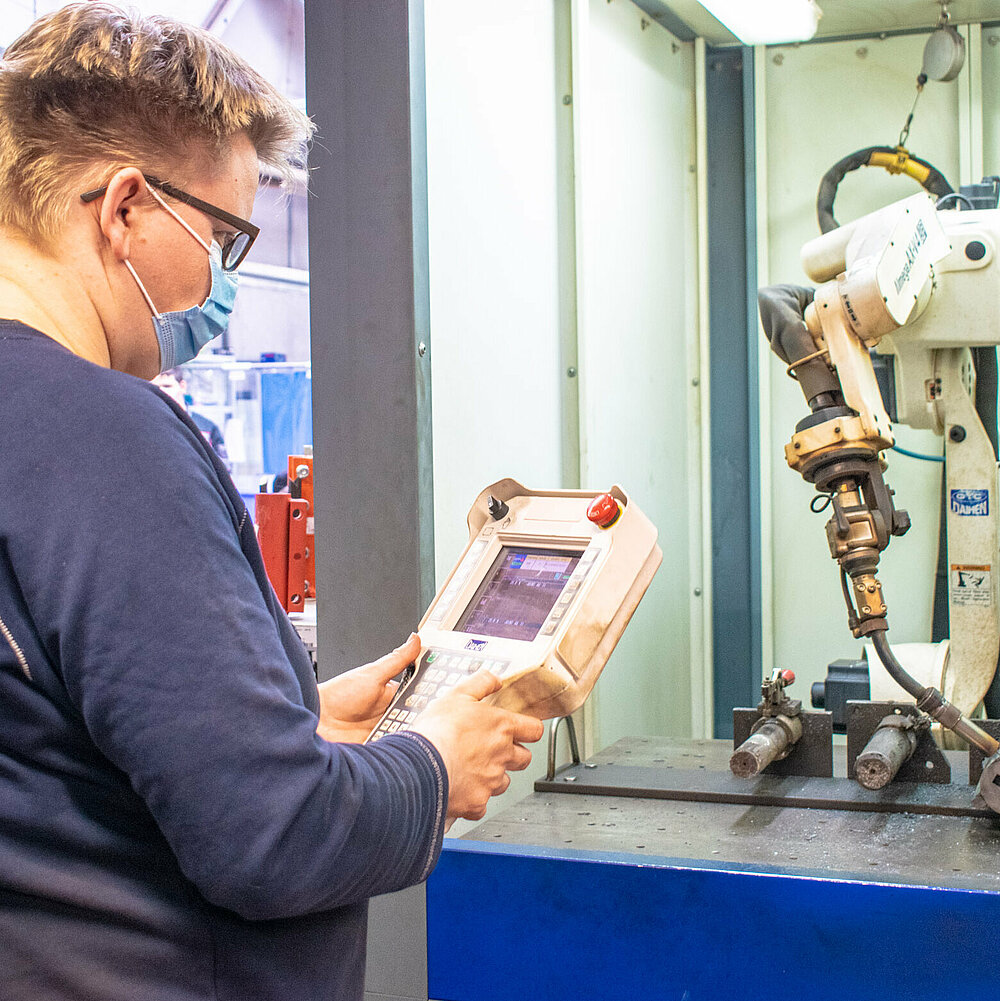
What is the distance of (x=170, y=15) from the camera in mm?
812

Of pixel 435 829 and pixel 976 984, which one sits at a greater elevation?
pixel 435 829

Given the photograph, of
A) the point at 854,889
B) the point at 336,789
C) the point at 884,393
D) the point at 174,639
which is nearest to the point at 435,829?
the point at 336,789

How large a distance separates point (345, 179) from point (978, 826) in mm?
1218

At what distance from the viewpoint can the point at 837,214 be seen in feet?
9.56

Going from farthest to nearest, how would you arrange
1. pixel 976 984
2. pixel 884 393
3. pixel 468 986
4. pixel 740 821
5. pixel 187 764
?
pixel 884 393
pixel 740 821
pixel 468 986
pixel 976 984
pixel 187 764

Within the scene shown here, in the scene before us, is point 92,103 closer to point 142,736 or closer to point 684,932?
point 142,736

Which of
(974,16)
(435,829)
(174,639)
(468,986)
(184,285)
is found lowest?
(468,986)

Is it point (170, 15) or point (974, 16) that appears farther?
point (974, 16)

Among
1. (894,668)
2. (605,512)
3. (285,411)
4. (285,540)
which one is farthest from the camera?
(285,411)

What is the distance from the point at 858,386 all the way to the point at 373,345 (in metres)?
0.73

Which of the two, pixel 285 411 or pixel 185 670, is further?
pixel 285 411

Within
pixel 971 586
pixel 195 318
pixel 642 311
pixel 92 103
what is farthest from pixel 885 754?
pixel 642 311

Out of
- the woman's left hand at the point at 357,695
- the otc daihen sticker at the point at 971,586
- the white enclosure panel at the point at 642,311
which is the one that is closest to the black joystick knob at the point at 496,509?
the woman's left hand at the point at 357,695

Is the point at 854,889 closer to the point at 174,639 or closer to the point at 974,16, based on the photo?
the point at 174,639
